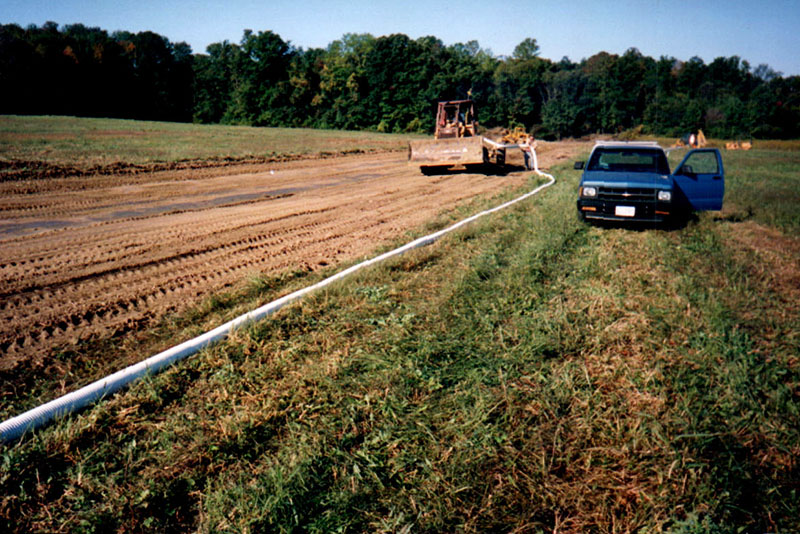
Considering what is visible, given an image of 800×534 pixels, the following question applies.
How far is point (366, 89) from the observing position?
232ft

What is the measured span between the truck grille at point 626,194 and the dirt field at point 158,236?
12.0 feet

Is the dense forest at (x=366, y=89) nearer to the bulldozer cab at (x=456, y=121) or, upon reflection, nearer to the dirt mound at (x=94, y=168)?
the bulldozer cab at (x=456, y=121)

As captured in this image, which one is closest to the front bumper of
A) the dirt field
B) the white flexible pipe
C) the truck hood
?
the truck hood

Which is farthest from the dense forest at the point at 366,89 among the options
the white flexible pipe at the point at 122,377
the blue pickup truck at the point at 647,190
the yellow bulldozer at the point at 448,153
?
the white flexible pipe at the point at 122,377

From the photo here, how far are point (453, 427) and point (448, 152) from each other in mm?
14576

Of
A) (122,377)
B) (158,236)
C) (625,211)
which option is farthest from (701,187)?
(158,236)

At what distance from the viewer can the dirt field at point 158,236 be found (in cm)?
485

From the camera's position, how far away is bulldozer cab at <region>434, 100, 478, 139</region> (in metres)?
20.0

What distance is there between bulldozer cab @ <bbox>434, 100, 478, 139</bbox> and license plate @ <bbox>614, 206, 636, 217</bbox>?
12213 mm

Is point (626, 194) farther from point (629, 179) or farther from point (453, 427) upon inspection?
point (453, 427)

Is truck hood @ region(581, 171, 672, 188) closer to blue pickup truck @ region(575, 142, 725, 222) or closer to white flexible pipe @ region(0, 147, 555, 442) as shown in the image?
blue pickup truck @ region(575, 142, 725, 222)

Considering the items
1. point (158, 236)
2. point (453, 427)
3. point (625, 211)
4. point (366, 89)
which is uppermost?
point (366, 89)

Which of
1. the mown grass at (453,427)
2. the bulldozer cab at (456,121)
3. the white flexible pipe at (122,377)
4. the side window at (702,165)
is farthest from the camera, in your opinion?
the bulldozer cab at (456,121)

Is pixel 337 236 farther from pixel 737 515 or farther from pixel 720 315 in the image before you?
pixel 737 515
